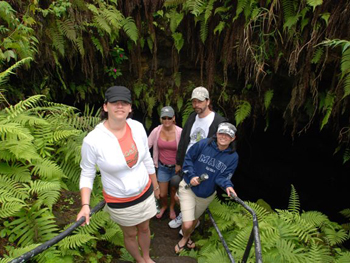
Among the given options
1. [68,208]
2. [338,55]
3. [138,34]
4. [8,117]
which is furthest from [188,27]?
[68,208]

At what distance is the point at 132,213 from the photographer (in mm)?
2342

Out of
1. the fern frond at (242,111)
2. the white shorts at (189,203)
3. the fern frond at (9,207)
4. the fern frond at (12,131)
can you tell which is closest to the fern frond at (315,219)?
the white shorts at (189,203)

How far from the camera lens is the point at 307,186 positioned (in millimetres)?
7707

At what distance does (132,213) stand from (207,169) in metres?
1.23

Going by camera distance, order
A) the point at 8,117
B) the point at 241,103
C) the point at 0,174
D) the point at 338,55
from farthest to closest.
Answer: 1. the point at 241,103
2. the point at 338,55
3. the point at 8,117
4. the point at 0,174

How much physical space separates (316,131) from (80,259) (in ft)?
22.6

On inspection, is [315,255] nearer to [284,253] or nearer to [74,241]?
[284,253]

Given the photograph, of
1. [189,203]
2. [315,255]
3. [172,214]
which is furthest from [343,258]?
[172,214]

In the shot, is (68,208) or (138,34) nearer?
(68,208)

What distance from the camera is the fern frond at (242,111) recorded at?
599cm

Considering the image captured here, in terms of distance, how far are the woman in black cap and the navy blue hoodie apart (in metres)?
0.88

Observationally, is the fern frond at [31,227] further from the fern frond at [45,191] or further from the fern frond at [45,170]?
the fern frond at [45,170]

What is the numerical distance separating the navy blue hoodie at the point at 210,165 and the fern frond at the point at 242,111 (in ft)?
10.0

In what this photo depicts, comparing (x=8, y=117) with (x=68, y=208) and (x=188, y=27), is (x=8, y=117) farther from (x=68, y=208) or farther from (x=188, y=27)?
(x=188, y=27)
